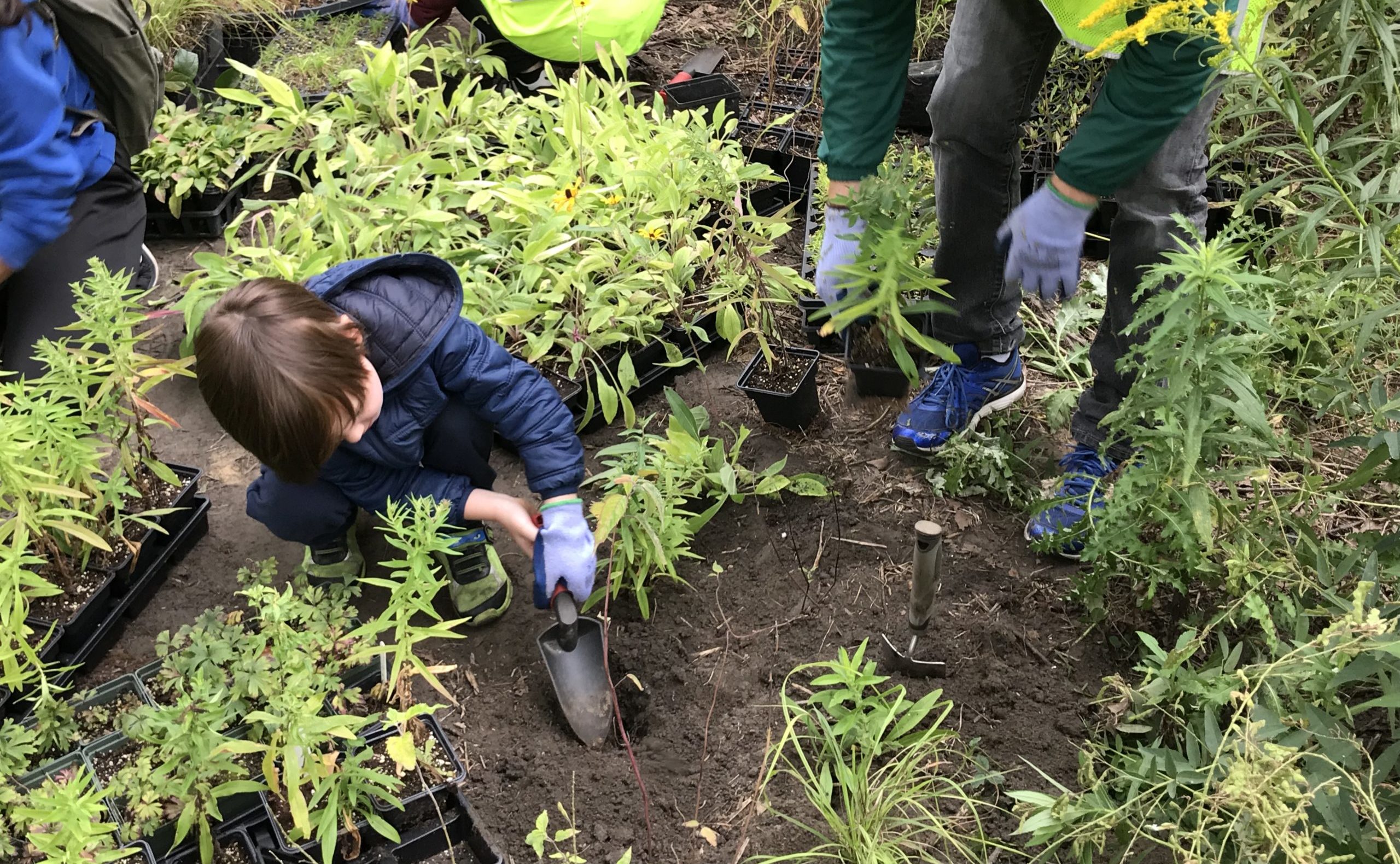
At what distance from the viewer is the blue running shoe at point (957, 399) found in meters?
2.64

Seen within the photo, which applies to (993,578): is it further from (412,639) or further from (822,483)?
(412,639)

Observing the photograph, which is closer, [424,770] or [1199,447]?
[1199,447]

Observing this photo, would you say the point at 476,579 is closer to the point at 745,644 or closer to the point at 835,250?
the point at 745,644

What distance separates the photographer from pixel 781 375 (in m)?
2.72

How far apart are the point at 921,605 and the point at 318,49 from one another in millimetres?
3501

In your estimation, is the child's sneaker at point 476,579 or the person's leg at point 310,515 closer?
the person's leg at point 310,515

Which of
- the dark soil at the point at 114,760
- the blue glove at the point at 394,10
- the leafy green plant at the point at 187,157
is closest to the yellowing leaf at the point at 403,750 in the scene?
the dark soil at the point at 114,760

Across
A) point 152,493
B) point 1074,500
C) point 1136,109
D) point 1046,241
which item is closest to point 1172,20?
point 1136,109

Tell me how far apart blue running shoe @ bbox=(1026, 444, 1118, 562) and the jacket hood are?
1383 millimetres

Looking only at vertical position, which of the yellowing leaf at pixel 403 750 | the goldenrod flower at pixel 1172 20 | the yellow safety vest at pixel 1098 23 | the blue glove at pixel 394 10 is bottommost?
the yellowing leaf at pixel 403 750

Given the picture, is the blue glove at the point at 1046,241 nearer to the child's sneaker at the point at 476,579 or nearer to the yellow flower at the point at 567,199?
the yellow flower at the point at 567,199

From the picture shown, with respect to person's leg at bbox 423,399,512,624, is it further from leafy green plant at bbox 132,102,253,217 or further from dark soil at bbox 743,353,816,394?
leafy green plant at bbox 132,102,253,217

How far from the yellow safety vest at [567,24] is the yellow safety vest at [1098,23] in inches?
78.7

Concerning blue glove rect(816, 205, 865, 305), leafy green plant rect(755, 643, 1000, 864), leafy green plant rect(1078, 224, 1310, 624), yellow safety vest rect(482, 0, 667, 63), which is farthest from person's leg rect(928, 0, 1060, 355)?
yellow safety vest rect(482, 0, 667, 63)
